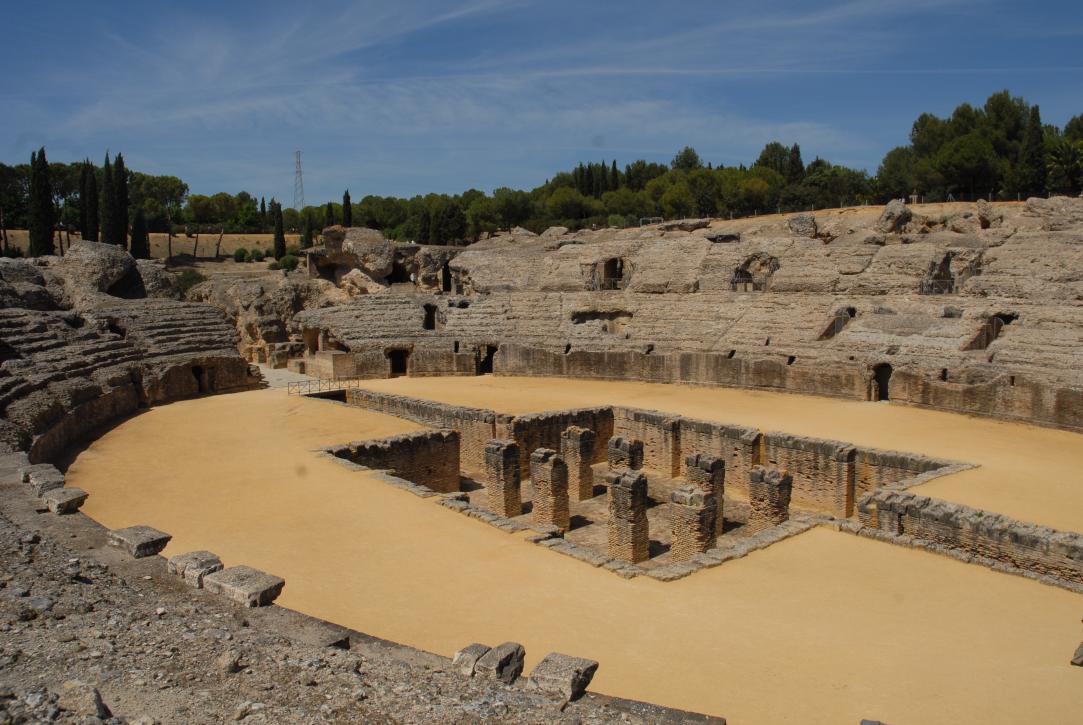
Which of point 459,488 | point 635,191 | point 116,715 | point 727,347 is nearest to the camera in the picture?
point 116,715

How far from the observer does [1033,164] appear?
37094mm

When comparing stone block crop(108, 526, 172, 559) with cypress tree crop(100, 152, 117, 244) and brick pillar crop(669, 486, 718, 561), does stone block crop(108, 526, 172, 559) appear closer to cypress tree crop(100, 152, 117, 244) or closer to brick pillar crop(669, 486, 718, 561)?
brick pillar crop(669, 486, 718, 561)

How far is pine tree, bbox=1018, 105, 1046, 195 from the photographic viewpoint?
36.9 meters

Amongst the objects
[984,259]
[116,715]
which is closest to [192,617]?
[116,715]

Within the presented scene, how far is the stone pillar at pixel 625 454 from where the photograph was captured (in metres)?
12.9

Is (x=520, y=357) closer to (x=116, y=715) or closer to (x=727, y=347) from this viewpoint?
(x=727, y=347)

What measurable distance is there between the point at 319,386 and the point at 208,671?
17.0 meters

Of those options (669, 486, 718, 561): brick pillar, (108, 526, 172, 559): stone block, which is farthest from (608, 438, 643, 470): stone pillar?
(108, 526, 172, 559): stone block

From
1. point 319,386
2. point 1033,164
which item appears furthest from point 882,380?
point 1033,164

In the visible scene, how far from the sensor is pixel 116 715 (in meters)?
4.14

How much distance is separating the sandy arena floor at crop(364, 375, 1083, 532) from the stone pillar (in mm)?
3158

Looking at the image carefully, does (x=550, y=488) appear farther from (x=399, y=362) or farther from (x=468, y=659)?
(x=399, y=362)

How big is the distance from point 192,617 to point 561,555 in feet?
13.8

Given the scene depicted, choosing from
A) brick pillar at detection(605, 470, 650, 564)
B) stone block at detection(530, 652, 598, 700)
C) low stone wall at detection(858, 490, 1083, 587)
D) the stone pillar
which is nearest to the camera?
stone block at detection(530, 652, 598, 700)
